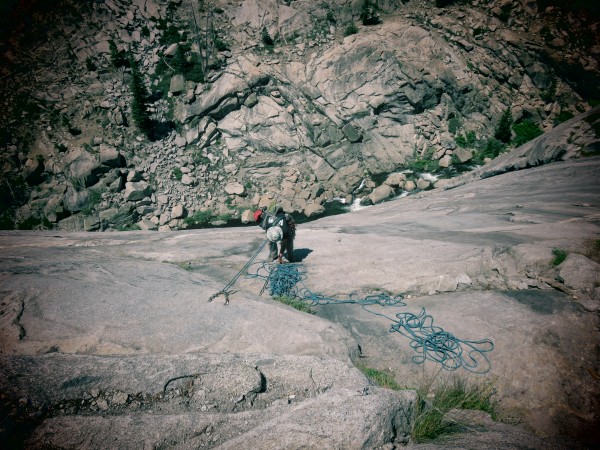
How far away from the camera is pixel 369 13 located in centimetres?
2289

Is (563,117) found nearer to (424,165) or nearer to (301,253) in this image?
(424,165)

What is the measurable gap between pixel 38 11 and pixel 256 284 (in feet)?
113

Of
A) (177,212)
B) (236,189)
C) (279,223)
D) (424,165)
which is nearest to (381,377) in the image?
(279,223)

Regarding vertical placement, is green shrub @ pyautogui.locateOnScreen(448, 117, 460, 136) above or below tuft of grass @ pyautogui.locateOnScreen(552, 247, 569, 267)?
above

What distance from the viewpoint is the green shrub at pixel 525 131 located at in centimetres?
1991

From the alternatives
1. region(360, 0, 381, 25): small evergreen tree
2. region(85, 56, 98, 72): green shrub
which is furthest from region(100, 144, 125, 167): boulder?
region(360, 0, 381, 25): small evergreen tree

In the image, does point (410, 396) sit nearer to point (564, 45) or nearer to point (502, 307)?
point (502, 307)

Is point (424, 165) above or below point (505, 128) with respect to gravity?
below

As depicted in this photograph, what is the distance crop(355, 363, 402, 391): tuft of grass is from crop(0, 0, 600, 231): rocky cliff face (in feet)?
49.2

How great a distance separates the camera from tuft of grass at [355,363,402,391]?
397 centimetres

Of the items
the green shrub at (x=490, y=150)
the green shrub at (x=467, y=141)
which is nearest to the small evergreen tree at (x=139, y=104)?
the green shrub at (x=467, y=141)

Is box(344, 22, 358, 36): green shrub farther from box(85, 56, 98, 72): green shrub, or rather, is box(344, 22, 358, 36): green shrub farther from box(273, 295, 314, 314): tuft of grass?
box(273, 295, 314, 314): tuft of grass

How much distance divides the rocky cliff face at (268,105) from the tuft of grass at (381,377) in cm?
1499

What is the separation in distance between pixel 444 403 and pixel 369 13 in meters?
28.2
